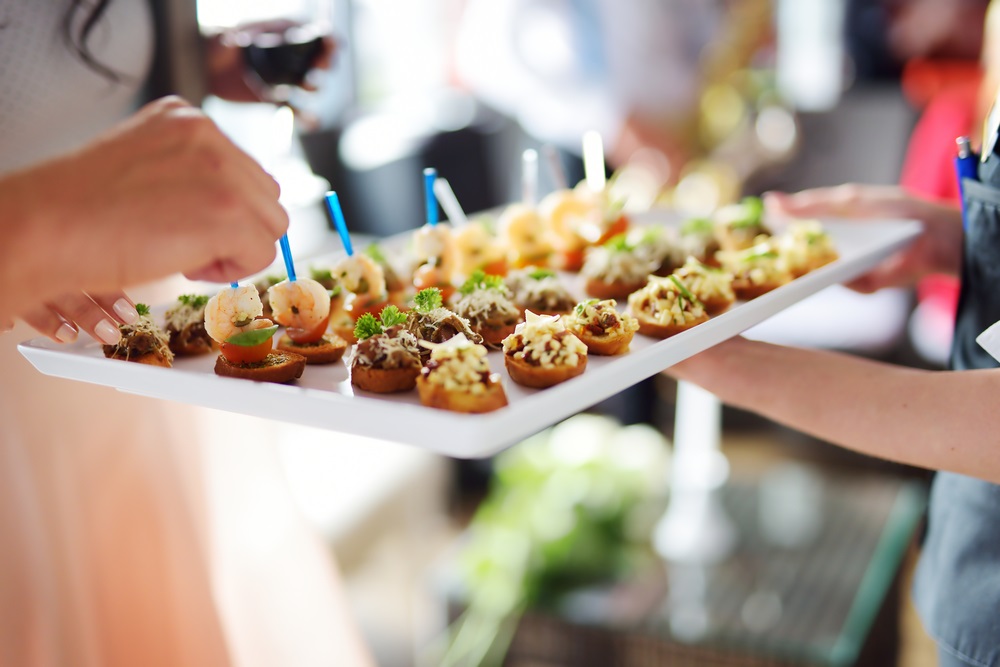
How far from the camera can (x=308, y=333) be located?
127 centimetres

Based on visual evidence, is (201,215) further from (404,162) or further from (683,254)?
(404,162)

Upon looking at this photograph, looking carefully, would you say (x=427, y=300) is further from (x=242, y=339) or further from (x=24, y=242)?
(x=24, y=242)

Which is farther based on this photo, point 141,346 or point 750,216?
point 750,216

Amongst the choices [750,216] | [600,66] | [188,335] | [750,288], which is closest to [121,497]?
[188,335]

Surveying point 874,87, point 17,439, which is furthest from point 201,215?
point 874,87

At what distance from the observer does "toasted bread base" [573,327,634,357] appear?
1.25 m

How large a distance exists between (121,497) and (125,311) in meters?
0.43

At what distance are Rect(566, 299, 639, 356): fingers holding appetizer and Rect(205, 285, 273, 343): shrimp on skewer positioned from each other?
1.43 ft

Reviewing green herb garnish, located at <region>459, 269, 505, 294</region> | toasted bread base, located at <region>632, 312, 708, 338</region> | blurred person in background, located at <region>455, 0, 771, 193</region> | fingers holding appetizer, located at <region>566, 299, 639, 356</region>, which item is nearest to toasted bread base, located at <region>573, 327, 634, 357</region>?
fingers holding appetizer, located at <region>566, 299, 639, 356</region>

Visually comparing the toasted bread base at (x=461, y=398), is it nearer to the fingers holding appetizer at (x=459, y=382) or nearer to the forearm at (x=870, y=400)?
A: the fingers holding appetizer at (x=459, y=382)

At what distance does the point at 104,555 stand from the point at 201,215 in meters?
0.87

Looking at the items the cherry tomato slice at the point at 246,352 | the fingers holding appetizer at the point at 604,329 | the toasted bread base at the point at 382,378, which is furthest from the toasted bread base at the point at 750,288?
the cherry tomato slice at the point at 246,352

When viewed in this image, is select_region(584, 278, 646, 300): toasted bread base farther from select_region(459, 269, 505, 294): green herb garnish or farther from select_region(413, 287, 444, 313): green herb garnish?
select_region(413, 287, 444, 313): green herb garnish

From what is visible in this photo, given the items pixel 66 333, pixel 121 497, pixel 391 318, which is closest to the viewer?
pixel 66 333
